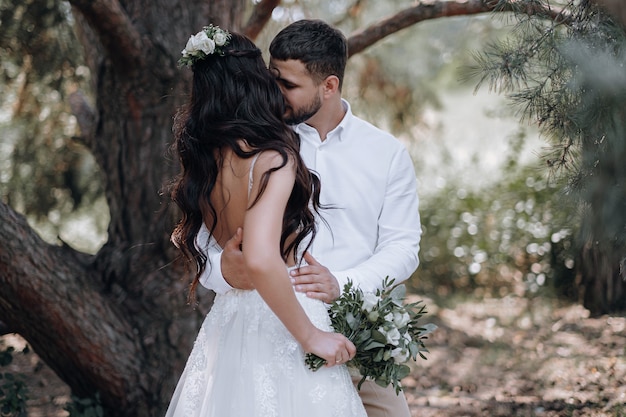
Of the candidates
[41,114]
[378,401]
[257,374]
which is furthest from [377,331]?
[41,114]

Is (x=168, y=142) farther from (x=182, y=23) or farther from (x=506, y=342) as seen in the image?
(x=506, y=342)

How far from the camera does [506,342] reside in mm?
5953

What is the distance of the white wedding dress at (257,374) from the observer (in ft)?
6.94

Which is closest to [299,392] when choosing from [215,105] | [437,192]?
[215,105]

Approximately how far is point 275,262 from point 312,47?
761 millimetres

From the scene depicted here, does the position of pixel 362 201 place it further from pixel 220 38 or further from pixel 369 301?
pixel 220 38

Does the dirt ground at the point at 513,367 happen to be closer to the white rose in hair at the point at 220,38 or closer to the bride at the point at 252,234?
the bride at the point at 252,234

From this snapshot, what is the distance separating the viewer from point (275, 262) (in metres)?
1.98

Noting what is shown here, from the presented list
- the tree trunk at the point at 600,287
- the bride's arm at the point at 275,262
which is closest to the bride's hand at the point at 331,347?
the bride's arm at the point at 275,262

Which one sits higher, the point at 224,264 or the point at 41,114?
the point at 41,114

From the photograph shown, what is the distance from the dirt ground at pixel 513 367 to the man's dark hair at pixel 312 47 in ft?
7.85

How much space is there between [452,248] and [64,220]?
341 cm

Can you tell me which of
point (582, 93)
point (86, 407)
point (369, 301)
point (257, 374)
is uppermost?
point (582, 93)

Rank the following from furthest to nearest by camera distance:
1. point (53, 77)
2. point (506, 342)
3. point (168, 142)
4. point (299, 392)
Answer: point (506, 342) → point (53, 77) → point (168, 142) → point (299, 392)
